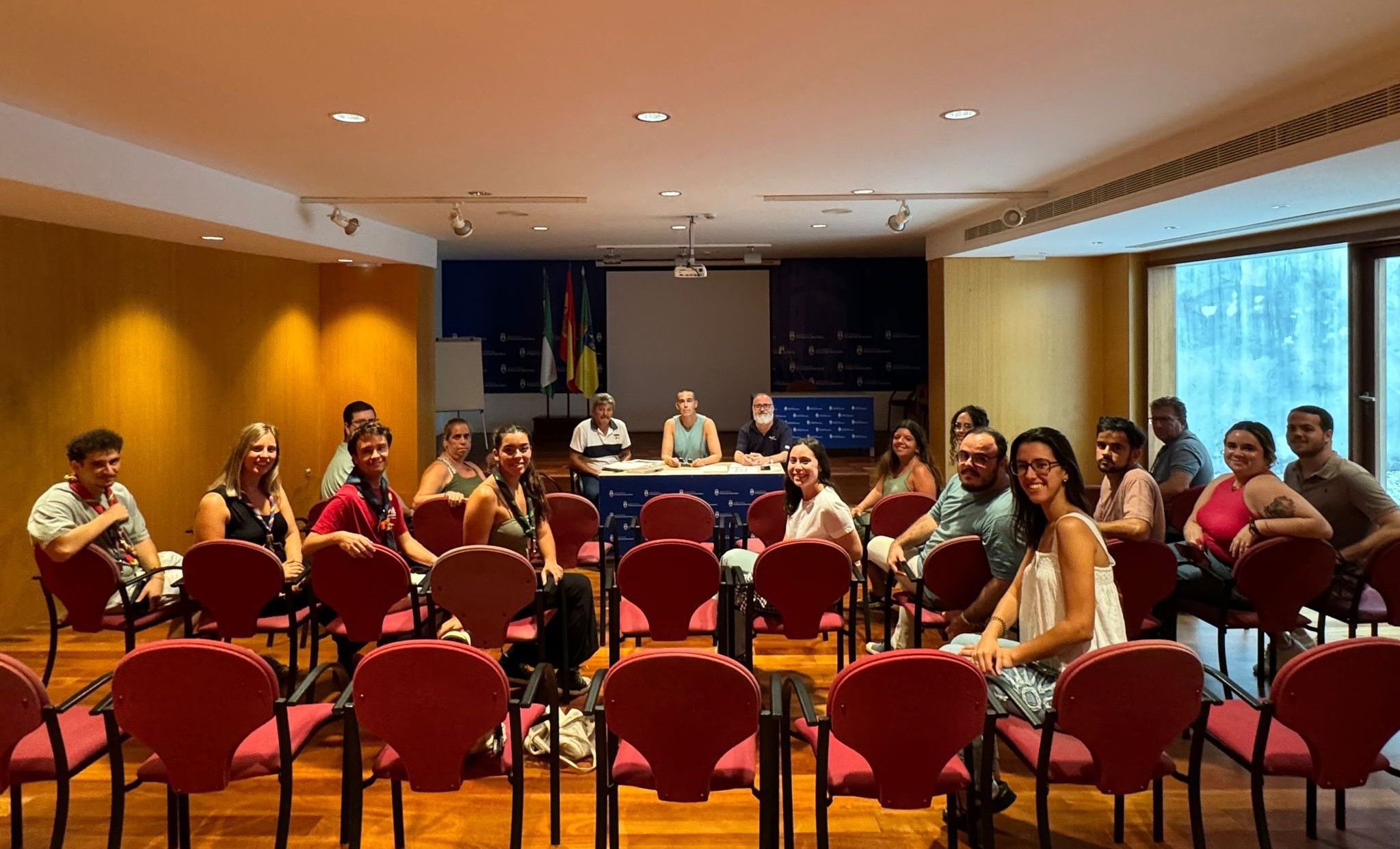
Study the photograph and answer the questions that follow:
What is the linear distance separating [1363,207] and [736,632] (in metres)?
5.05

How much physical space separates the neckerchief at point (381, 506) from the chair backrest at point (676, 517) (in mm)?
1713

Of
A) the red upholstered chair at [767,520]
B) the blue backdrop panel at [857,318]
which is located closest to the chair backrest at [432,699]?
the red upholstered chair at [767,520]

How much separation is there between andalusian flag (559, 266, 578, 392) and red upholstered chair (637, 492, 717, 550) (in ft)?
30.4

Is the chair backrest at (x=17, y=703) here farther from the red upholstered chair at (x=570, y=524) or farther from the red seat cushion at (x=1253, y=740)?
the red seat cushion at (x=1253, y=740)

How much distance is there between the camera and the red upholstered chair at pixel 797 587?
454 centimetres

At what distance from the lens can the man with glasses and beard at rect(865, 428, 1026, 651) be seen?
4.52 m

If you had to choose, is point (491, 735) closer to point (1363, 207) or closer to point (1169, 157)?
point (1169, 157)

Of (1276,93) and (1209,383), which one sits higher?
(1276,93)

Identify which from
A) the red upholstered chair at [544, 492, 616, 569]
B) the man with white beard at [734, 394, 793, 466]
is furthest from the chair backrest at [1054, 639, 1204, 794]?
the man with white beard at [734, 394, 793, 466]

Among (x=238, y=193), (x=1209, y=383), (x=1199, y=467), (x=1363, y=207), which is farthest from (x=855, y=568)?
(x=1209, y=383)

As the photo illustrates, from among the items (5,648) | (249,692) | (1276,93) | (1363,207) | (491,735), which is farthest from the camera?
(1363,207)

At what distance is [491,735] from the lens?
3.55 m

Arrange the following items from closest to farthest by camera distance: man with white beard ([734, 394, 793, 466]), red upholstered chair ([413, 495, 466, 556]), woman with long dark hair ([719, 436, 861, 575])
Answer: woman with long dark hair ([719, 436, 861, 575]) < red upholstered chair ([413, 495, 466, 556]) < man with white beard ([734, 394, 793, 466])

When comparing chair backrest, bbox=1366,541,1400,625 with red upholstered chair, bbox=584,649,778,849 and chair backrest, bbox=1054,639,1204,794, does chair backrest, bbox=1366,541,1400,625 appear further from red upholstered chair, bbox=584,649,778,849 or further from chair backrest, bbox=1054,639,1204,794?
red upholstered chair, bbox=584,649,778,849
